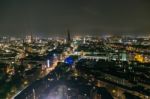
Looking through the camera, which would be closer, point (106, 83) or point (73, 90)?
point (73, 90)

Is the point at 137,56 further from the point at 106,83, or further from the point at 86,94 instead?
the point at 86,94

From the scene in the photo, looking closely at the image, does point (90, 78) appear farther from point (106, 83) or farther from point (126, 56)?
point (126, 56)

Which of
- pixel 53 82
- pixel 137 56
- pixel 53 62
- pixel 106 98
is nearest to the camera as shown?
pixel 106 98

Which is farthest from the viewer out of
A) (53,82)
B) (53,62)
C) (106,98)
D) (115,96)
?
(53,62)

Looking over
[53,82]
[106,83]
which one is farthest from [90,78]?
[53,82]

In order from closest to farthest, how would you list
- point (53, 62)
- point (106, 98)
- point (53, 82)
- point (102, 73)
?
point (106, 98)
point (53, 82)
point (102, 73)
point (53, 62)

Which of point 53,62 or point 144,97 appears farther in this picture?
point 53,62

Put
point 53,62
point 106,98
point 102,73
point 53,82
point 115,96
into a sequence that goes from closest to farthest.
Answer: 1. point 106,98
2. point 115,96
3. point 53,82
4. point 102,73
5. point 53,62

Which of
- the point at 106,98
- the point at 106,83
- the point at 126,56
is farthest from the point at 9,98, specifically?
the point at 126,56
